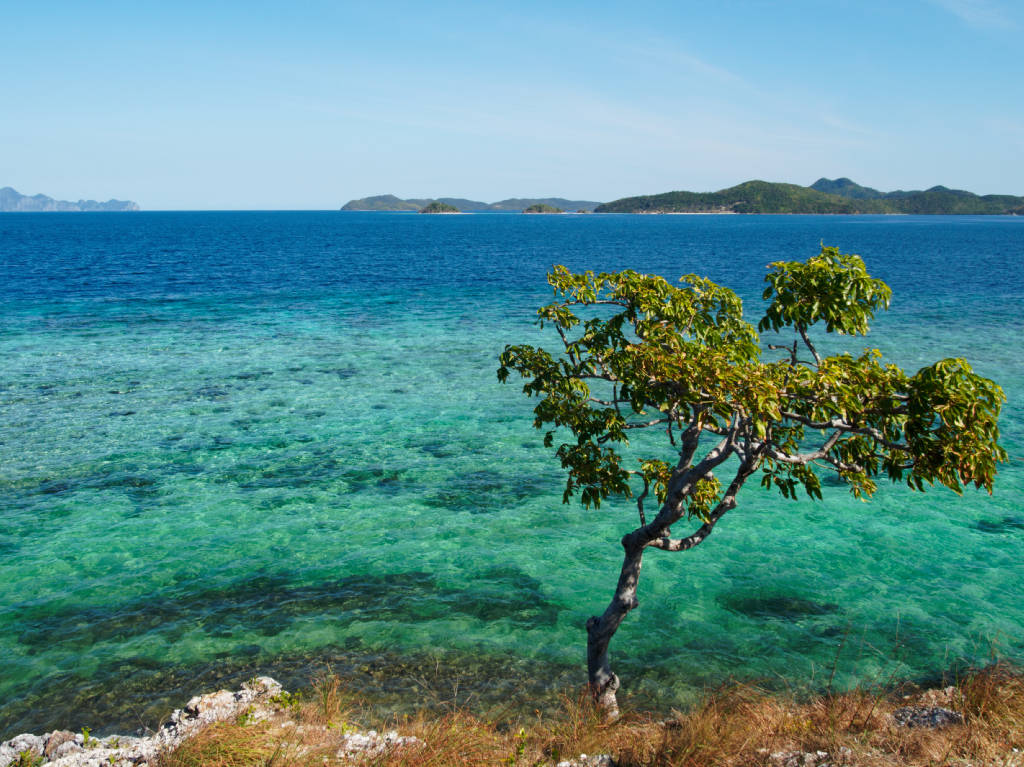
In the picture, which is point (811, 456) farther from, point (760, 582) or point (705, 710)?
point (760, 582)

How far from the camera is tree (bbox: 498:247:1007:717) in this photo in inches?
289

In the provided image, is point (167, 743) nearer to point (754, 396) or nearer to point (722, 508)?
point (722, 508)

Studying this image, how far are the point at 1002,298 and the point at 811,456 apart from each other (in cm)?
6773

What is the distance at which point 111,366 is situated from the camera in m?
35.4

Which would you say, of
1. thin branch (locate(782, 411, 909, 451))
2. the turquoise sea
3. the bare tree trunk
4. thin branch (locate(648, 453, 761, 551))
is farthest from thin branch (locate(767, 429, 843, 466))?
the turquoise sea

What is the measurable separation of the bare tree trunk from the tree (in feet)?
0.07

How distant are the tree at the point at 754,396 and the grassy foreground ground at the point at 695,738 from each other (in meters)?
1.42

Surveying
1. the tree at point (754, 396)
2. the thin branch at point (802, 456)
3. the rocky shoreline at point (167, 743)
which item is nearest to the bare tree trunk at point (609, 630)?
the tree at point (754, 396)

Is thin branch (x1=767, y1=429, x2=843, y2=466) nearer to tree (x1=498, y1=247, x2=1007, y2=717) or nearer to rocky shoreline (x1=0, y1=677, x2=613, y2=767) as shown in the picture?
tree (x1=498, y1=247, x2=1007, y2=717)

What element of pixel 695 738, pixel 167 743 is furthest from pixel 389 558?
pixel 695 738

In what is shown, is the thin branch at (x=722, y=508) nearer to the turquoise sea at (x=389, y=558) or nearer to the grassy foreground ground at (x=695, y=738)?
the grassy foreground ground at (x=695, y=738)

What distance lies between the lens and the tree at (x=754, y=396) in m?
7.34

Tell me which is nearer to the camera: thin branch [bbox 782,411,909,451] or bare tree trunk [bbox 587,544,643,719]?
thin branch [bbox 782,411,909,451]

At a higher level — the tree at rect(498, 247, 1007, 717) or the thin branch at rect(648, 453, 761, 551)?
the tree at rect(498, 247, 1007, 717)
